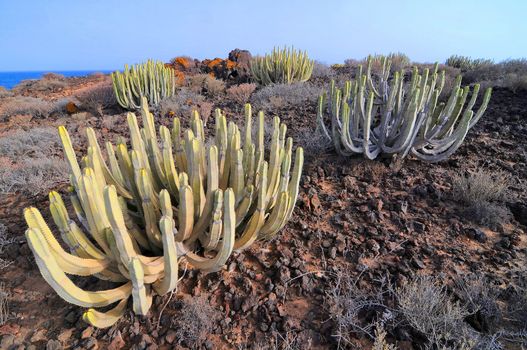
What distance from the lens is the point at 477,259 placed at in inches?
97.3

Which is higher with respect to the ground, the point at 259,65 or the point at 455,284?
the point at 259,65

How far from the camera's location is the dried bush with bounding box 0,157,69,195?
366 centimetres

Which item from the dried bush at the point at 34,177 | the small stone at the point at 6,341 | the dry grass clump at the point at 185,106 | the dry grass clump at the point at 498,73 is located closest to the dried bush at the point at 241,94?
the dry grass clump at the point at 185,106

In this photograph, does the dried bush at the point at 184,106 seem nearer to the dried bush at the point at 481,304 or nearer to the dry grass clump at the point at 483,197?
the dry grass clump at the point at 483,197

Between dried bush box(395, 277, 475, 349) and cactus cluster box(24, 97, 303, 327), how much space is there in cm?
98

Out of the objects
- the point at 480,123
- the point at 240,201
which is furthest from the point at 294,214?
the point at 480,123

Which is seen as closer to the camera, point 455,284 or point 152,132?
point 455,284

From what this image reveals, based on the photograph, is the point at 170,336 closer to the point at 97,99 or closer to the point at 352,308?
the point at 352,308

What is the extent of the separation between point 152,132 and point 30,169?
9.05 feet

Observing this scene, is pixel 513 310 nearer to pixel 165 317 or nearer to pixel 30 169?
pixel 165 317

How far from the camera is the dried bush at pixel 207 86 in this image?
9234 mm

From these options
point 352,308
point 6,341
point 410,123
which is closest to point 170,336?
point 6,341

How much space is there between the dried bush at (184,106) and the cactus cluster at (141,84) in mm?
445

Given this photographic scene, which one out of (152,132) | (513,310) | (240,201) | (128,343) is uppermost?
(152,132)
